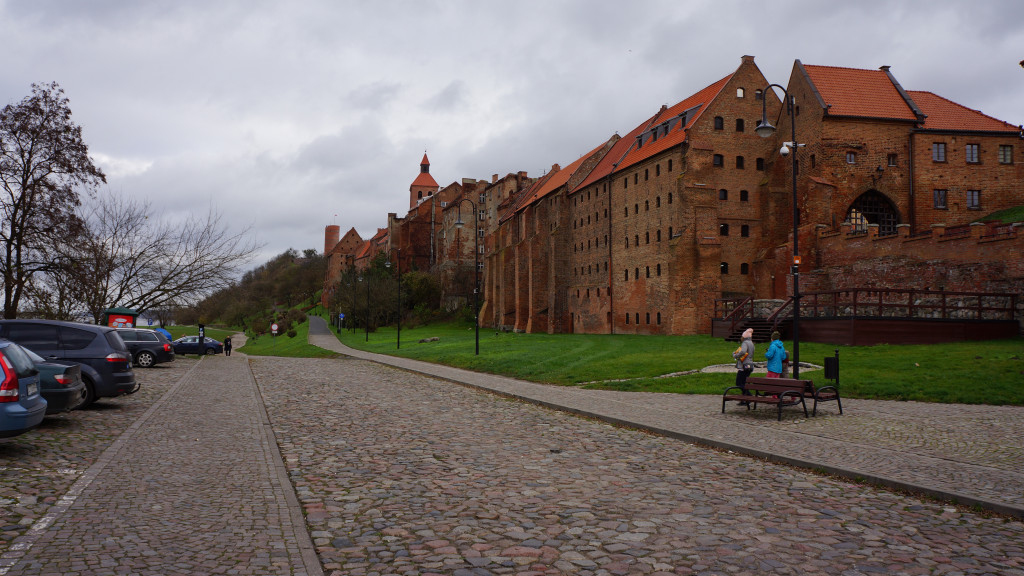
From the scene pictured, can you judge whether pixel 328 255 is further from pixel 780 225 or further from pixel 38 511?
pixel 38 511

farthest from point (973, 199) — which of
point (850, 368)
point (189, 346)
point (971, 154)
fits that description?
point (189, 346)

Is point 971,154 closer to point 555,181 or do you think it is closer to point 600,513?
point 555,181

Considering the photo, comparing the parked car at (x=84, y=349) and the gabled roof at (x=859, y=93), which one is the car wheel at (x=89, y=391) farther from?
the gabled roof at (x=859, y=93)

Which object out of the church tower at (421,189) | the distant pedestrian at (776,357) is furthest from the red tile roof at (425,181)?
the distant pedestrian at (776,357)

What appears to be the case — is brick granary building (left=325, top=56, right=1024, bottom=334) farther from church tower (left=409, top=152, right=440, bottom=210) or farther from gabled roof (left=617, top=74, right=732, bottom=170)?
church tower (left=409, top=152, right=440, bottom=210)

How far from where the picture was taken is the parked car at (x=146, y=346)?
30.5 m

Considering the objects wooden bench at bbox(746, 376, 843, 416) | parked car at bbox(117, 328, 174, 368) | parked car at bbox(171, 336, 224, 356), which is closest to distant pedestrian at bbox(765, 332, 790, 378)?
wooden bench at bbox(746, 376, 843, 416)

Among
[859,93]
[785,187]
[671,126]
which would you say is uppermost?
[859,93]

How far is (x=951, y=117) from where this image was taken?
4588cm

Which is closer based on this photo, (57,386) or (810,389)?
(57,386)

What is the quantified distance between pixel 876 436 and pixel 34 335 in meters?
15.9

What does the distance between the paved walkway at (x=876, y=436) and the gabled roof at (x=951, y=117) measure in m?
38.6

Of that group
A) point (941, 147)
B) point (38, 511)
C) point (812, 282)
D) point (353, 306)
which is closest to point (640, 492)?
point (38, 511)

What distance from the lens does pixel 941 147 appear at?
4447cm
